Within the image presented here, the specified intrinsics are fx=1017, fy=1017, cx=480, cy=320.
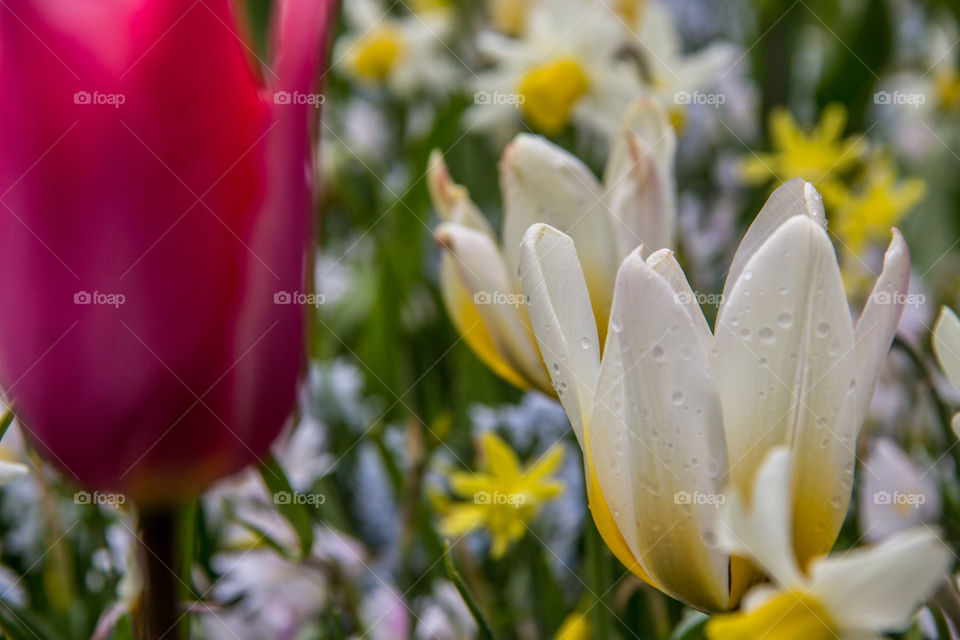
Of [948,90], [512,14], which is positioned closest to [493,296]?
[512,14]

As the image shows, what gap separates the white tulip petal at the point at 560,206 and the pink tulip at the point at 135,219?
195 millimetres

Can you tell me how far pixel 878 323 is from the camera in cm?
29

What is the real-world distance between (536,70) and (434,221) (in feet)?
0.79

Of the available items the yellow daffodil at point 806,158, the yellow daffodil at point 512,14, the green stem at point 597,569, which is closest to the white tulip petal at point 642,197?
the green stem at point 597,569

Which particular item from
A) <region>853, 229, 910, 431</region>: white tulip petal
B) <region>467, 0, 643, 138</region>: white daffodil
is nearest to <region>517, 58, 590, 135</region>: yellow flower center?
<region>467, 0, 643, 138</region>: white daffodil

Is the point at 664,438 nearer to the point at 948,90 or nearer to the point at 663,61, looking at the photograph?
the point at 663,61

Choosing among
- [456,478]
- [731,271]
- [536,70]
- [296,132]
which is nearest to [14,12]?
[296,132]

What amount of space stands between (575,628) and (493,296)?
0.14 meters

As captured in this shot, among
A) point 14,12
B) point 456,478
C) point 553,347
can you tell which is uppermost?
point 14,12

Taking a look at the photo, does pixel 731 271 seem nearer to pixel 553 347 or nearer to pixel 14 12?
pixel 553 347

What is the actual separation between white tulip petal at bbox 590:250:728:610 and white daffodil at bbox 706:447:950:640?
0.04 meters

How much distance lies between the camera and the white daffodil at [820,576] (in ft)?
0.71

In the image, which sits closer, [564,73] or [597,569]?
[597,569]

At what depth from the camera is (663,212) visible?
0.44m
